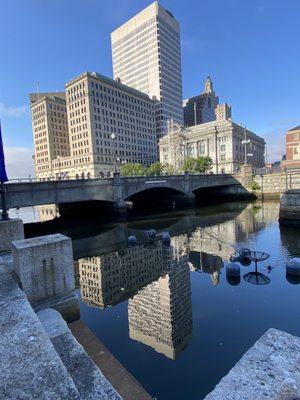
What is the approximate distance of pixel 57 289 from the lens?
5980 millimetres

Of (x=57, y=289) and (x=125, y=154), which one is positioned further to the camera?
(x=125, y=154)

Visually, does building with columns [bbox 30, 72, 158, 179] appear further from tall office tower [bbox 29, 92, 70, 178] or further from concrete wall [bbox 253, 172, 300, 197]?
concrete wall [bbox 253, 172, 300, 197]

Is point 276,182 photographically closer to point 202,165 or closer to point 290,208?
point 290,208

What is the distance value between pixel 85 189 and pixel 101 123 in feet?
299

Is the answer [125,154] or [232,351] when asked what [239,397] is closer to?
[232,351]

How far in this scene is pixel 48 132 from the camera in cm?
13462

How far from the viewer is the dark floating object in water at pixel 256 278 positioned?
11305 millimetres

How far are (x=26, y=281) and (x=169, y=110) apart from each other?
160468 millimetres

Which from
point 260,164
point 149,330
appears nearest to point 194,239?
point 149,330

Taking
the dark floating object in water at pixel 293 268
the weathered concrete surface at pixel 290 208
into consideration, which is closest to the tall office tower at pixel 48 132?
the weathered concrete surface at pixel 290 208

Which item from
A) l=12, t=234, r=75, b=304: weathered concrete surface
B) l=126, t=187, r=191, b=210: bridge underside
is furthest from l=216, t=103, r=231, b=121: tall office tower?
l=12, t=234, r=75, b=304: weathered concrete surface

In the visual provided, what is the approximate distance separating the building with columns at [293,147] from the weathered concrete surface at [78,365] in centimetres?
9176

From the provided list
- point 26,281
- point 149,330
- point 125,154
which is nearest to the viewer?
point 26,281

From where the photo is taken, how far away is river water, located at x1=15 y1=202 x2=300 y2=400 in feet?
20.6
